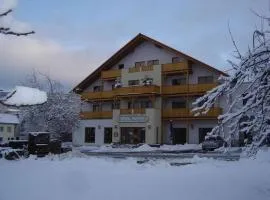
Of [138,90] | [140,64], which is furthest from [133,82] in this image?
[140,64]

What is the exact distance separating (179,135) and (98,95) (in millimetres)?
12654

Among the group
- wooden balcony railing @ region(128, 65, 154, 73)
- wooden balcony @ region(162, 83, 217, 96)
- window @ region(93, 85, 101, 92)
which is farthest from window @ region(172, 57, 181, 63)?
window @ region(93, 85, 101, 92)

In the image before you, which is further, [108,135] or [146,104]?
[108,135]

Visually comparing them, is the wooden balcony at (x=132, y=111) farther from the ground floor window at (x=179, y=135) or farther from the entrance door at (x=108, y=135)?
the ground floor window at (x=179, y=135)

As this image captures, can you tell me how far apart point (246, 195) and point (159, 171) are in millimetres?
4379

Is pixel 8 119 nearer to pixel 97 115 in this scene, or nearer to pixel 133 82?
pixel 97 115

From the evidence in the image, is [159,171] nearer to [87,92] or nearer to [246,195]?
[246,195]

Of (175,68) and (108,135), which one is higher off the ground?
(175,68)

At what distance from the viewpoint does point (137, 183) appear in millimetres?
12938

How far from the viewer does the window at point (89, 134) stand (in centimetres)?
5825

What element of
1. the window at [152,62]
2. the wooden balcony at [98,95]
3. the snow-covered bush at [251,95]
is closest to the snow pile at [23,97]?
the snow-covered bush at [251,95]

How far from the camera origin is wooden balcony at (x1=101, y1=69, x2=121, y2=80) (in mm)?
56372

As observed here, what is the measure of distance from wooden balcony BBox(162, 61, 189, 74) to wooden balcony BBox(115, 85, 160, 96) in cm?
226

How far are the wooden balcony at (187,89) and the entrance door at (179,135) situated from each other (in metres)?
4.24
